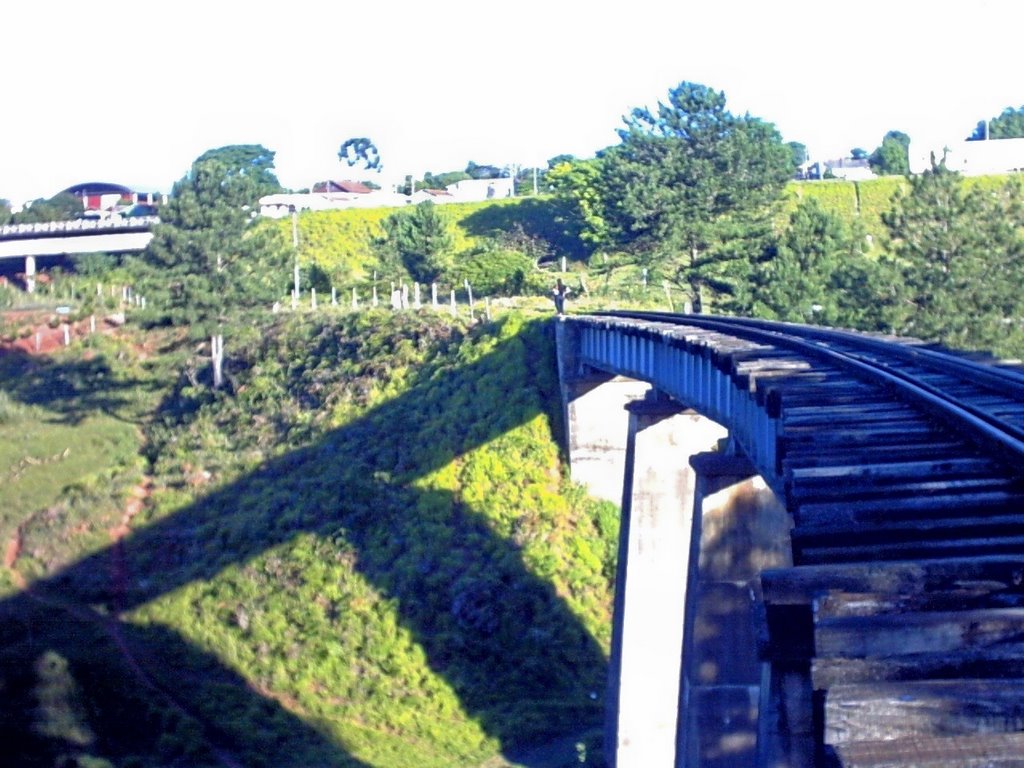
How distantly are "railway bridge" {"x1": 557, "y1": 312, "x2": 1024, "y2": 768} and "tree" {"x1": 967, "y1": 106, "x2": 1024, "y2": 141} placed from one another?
94.5 metres

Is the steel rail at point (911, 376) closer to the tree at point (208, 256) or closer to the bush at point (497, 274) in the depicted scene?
the tree at point (208, 256)

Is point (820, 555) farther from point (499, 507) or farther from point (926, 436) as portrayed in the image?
point (499, 507)

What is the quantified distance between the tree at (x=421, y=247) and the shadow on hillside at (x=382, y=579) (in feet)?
64.3

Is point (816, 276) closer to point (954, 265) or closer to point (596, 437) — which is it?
point (954, 265)

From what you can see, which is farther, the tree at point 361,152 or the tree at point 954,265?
the tree at point 361,152

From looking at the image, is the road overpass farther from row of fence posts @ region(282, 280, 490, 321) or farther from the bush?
the bush

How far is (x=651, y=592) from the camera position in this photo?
74.3 feet

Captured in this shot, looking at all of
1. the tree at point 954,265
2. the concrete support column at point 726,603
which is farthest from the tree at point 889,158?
the concrete support column at point 726,603

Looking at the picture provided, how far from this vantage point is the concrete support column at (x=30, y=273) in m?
54.0

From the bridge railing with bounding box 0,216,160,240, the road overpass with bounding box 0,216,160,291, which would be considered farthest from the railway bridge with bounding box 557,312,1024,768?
the bridge railing with bounding box 0,216,160,240

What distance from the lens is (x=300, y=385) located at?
1613 inches

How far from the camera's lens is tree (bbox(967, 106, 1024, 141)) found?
113m

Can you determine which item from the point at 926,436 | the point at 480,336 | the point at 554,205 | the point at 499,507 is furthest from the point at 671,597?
the point at 554,205

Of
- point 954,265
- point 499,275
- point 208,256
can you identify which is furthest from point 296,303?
point 954,265
